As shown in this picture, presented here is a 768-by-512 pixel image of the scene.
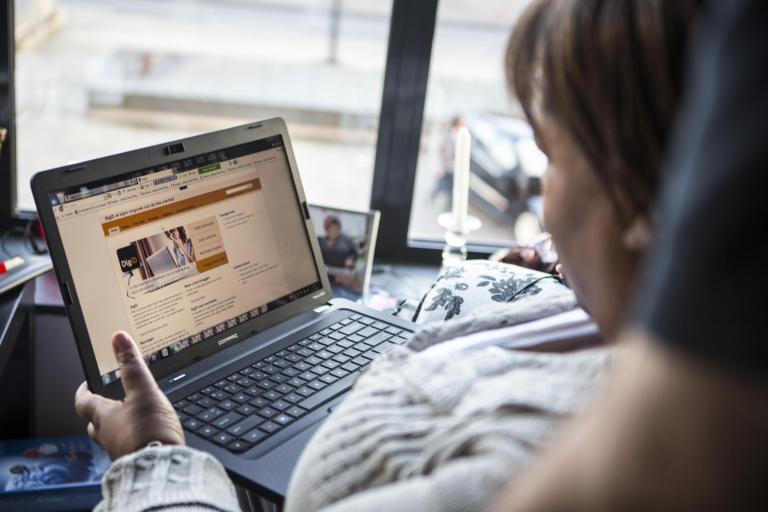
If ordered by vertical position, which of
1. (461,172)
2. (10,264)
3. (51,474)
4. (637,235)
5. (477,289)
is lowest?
(51,474)

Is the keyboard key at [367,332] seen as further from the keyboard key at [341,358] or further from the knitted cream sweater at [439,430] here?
the knitted cream sweater at [439,430]

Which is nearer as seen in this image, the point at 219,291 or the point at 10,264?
the point at 219,291

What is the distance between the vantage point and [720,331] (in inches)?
11.1

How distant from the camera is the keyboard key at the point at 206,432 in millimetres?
881

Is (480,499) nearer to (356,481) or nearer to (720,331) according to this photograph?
(356,481)

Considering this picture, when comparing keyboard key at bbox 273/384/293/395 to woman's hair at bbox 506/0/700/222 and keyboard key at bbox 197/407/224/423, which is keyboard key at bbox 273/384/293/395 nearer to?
keyboard key at bbox 197/407/224/423

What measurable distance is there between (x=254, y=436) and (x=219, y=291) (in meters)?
0.25

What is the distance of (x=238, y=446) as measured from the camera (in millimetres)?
861

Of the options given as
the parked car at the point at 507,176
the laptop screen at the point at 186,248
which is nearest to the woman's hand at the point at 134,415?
the laptop screen at the point at 186,248

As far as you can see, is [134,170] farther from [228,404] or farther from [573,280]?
[573,280]

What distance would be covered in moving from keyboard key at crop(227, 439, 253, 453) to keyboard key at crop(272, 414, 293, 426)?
0.05 metres

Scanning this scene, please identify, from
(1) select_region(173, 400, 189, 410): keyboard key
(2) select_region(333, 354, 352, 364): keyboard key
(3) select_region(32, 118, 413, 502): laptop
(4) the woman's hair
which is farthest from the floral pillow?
(4) the woman's hair

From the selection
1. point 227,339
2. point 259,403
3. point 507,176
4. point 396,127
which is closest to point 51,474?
point 227,339

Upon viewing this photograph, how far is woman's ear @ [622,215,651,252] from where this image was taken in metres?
0.48
